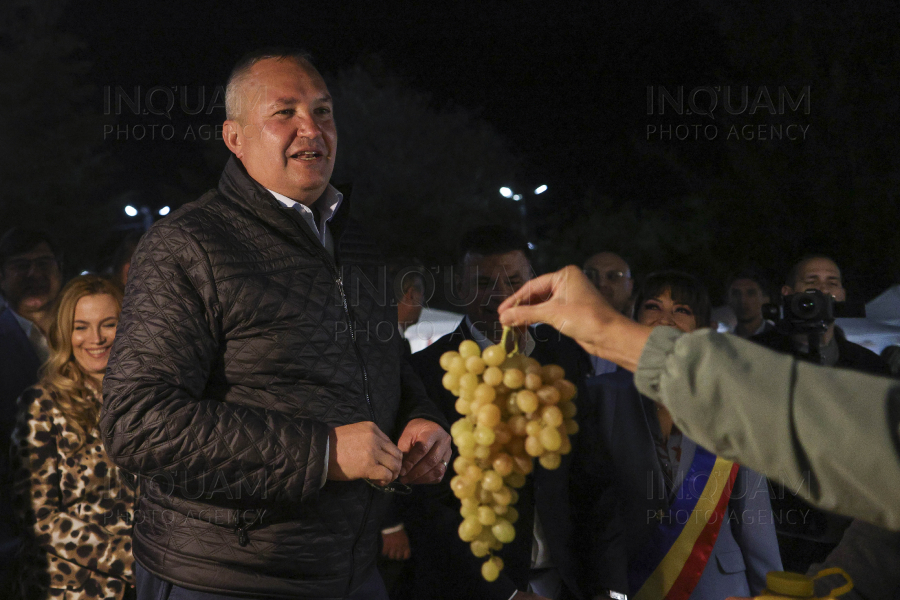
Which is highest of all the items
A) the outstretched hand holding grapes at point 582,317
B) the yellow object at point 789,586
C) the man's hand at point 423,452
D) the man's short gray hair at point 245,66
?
the man's short gray hair at point 245,66

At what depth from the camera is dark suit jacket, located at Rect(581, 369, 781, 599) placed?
2863mm

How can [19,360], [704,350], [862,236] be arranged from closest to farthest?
[704,350] < [19,360] < [862,236]

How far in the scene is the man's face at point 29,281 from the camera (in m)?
4.39

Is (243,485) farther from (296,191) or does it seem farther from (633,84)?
(633,84)

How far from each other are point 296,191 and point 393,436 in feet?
2.47

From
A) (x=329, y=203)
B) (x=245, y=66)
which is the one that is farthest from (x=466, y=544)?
(x=245, y=66)

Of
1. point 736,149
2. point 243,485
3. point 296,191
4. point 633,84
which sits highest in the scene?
point 633,84

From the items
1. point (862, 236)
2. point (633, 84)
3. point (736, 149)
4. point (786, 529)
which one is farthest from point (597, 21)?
point (786, 529)

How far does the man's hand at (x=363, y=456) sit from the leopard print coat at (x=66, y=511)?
156 centimetres

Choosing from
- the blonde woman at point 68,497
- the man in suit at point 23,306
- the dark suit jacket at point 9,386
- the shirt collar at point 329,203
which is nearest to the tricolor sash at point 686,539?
the shirt collar at point 329,203

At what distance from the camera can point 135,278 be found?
1.88 m

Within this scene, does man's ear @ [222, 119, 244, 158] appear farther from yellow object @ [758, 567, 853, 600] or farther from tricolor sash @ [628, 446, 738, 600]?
tricolor sash @ [628, 446, 738, 600]

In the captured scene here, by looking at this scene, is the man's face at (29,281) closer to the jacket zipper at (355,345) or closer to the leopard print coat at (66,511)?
the leopard print coat at (66,511)

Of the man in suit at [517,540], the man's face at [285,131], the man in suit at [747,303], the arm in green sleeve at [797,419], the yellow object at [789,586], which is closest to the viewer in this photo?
the arm in green sleeve at [797,419]
